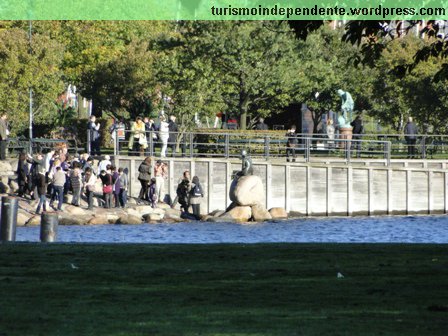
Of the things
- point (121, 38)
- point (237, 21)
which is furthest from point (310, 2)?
point (121, 38)

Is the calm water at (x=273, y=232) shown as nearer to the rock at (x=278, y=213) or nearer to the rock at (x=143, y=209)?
the rock at (x=278, y=213)

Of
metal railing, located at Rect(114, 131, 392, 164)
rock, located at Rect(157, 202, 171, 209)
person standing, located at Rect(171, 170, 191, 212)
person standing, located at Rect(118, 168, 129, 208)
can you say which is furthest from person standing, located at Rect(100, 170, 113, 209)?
metal railing, located at Rect(114, 131, 392, 164)

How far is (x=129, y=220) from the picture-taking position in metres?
53.1

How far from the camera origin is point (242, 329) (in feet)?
42.0

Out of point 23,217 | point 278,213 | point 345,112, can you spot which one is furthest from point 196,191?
point 345,112

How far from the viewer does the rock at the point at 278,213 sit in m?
59.1

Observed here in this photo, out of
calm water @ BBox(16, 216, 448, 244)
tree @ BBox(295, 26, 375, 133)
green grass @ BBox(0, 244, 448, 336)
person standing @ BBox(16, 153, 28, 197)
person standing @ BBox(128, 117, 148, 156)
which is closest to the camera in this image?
green grass @ BBox(0, 244, 448, 336)

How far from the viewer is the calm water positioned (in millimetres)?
43938

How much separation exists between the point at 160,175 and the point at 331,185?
8679mm

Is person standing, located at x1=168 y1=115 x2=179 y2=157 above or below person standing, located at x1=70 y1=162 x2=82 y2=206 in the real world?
above

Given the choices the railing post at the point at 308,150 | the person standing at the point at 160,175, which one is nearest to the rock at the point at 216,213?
the person standing at the point at 160,175

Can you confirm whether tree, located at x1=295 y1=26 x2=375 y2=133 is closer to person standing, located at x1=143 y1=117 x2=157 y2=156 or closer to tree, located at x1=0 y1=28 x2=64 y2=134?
person standing, located at x1=143 y1=117 x2=157 y2=156

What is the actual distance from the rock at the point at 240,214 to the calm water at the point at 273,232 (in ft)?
4.02

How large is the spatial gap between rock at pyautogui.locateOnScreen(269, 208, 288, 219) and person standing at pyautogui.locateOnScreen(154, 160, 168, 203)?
4.79 meters
